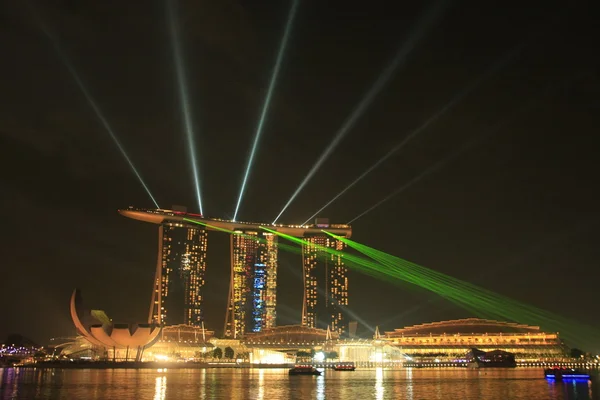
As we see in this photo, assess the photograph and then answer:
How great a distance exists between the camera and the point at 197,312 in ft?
443

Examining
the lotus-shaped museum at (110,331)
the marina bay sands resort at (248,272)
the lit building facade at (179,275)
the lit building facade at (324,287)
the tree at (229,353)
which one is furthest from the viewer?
the lit building facade at (324,287)

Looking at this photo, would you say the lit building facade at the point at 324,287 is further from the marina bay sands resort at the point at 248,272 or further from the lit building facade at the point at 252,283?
the lit building facade at the point at 252,283

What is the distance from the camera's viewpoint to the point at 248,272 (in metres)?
144

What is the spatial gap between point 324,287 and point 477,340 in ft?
118

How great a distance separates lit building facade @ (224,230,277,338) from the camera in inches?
5502

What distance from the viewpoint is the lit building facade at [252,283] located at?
139750mm

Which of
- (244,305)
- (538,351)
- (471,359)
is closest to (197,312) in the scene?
(244,305)

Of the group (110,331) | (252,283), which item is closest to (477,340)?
(252,283)

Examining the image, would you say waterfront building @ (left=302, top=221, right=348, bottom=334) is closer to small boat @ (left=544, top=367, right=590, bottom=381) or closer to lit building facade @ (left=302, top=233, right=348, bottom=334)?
lit building facade @ (left=302, top=233, right=348, bottom=334)

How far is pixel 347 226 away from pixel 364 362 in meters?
38.4

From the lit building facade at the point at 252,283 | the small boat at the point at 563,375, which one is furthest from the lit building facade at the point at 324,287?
the small boat at the point at 563,375

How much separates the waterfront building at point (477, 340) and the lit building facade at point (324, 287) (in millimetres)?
12632

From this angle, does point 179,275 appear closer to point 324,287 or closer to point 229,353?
→ point 229,353

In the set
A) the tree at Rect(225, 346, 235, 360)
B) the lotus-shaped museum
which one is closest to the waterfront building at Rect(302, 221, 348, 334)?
the tree at Rect(225, 346, 235, 360)
